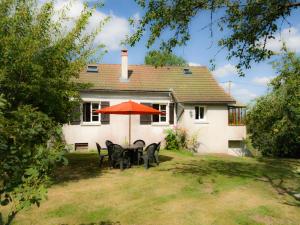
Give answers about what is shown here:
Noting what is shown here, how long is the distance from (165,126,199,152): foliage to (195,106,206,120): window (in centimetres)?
126

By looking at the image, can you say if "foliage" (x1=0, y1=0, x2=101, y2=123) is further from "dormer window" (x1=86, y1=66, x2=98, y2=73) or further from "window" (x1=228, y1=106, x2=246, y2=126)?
"window" (x1=228, y1=106, x2=246, y2=126)

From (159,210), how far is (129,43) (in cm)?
506

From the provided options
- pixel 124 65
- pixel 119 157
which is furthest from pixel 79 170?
pixel 124 65

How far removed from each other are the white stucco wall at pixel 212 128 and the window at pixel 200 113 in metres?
0.26

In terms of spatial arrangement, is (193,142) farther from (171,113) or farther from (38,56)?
(38,56)

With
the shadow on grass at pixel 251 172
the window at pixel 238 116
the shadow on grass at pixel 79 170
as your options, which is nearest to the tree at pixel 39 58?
the shadow on grass at pixel 79 170

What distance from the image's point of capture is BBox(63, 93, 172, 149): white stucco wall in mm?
20188

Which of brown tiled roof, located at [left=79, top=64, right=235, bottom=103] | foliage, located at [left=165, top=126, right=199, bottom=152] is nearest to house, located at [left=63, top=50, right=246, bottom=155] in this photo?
brown tiled roof, located at [left=79, top=64, right=235, bottom=103]

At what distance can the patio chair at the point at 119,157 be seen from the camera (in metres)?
12.7

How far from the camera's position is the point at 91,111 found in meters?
20.5

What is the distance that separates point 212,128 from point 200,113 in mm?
1290

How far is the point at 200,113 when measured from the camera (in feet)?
71.4

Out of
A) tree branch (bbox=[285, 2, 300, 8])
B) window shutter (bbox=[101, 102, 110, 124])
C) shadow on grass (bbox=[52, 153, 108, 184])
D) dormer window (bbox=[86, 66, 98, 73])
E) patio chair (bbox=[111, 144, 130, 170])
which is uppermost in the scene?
dormer window (bbox=[86, 66, 98, 73])

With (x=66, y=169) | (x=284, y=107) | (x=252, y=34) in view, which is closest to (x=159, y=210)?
(x=252, y=34)
